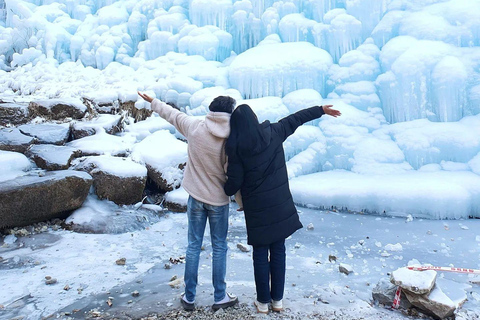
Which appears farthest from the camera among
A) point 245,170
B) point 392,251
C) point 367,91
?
point 367,91

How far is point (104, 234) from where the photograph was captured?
4.24 m

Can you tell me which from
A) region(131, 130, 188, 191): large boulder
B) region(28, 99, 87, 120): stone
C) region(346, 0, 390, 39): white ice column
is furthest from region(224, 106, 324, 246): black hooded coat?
region(346, 0, 390, 39): white ice column

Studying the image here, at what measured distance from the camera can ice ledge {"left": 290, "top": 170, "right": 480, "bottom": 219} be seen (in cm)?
485

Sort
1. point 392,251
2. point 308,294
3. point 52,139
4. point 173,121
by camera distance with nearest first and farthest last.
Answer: point 173,121, point 308,294, point 392,251, point 52,139

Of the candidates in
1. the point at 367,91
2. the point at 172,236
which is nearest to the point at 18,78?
the point at 172,236

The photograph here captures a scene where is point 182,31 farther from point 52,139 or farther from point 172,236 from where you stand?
point 172,236

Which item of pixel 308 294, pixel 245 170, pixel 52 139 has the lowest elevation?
pixel 308 294

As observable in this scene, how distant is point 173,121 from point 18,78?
9.34 metres

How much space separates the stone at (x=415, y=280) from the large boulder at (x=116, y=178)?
3.66 m

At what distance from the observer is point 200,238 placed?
2.44 m

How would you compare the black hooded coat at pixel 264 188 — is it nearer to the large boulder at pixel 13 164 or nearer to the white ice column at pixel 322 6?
the large boulder at pixel 13 164

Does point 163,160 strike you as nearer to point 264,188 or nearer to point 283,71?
point 283,71

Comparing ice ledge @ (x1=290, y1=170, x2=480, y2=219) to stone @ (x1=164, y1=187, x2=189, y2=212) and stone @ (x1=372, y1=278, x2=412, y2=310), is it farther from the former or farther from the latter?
stone @ (x1=372, y1=278, x2=412, y2=310)

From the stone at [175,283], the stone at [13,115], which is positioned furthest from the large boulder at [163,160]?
the stone at [175,283]
